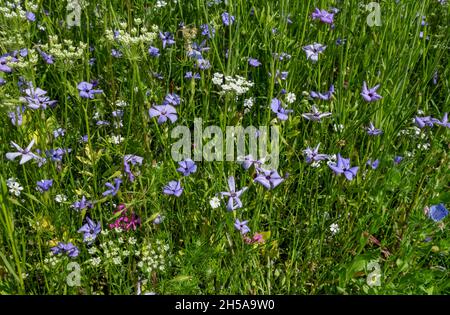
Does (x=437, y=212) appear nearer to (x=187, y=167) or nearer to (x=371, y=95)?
(x=371, y=95)

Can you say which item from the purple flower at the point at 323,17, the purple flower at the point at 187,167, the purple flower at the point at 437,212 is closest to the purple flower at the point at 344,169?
the purple flower at the point at 437,212

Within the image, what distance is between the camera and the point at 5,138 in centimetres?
204

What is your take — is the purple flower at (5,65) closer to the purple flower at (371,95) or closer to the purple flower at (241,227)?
the purple flower at (241,227)

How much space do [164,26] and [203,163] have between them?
1055mm

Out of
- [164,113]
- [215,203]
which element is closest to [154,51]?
[164,113]

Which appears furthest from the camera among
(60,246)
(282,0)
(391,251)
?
(391,251)

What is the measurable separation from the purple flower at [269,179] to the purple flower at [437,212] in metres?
0.55

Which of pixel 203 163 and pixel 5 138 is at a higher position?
pixel 5 138

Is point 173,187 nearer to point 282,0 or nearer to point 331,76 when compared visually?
point 282,0

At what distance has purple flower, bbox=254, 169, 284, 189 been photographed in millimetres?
1730

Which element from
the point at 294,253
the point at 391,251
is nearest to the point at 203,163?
the point at 294,253

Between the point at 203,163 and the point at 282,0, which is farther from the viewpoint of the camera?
the point at 203,163

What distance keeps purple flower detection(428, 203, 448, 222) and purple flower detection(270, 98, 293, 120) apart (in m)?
0.60

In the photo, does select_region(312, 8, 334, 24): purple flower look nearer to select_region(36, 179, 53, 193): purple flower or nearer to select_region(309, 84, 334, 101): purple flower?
select_region(309, 84, 334, 101): purple flower
